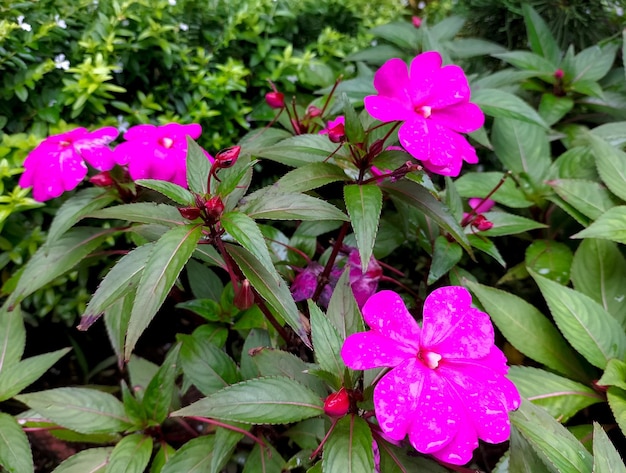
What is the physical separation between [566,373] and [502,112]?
2.48 ft

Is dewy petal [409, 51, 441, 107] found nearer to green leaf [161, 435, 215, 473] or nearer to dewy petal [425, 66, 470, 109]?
dewy petal [425, 66, 470, 109]

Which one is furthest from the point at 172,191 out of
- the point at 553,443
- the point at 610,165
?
the point at 610,165

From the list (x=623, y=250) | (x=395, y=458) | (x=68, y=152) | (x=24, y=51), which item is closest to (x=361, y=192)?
(x=395, y=458)

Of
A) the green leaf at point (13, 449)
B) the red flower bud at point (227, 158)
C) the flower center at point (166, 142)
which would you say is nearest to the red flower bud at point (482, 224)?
the red flower bud at point (227, 158)

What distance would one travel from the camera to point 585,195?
4.47ft

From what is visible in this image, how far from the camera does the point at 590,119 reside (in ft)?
5.97

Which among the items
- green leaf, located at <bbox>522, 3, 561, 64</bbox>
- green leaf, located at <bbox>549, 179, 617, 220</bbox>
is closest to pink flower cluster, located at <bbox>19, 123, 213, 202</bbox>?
green leaf, located at <bbox>549, 179, 617, 220</bbox>

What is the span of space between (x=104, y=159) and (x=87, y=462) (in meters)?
0.68

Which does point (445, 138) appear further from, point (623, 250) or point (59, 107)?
point (59, 107)

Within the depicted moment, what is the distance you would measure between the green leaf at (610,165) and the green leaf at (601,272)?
0.15 meters

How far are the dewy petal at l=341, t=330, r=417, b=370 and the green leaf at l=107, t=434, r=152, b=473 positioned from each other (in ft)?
1.89

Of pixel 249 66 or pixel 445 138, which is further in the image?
pixel 249 66

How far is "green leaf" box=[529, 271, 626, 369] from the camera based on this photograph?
1.16 meters

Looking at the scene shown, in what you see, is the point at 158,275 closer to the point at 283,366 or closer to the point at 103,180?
the point at 283,366
